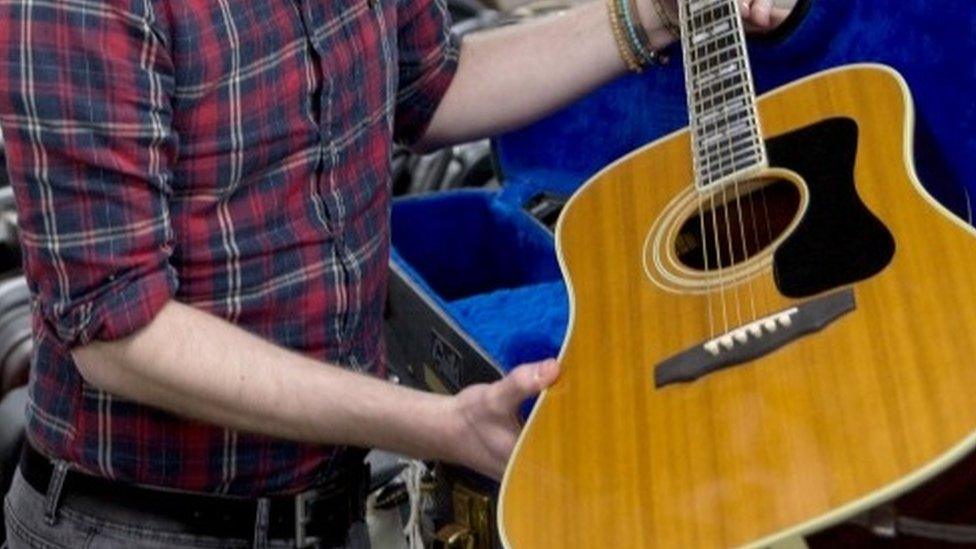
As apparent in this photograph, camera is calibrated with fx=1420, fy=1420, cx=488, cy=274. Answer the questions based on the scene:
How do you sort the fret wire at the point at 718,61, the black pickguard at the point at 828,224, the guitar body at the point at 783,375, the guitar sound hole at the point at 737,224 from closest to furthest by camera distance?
the guitar body at the point at 783,375
the black pickguard at the point at 828,224
the guitar sound hole at the point at 737,224
the fret wire at the point at 718,61

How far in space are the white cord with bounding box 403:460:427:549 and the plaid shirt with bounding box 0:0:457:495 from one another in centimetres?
19

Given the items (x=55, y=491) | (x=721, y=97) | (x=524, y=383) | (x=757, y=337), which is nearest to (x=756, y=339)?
(x=757, y=337)

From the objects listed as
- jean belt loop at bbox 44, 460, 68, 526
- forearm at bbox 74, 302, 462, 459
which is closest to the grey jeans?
jean belt loop at bbox 44, 460, 68, 526

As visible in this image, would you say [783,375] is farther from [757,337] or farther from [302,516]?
[302,516]

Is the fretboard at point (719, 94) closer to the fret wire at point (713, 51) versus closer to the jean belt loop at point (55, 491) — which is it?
the fret wire at point (713, 51)

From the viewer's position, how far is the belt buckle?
977mm

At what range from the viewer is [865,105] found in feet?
2.87

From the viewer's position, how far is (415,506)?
46.6 inches

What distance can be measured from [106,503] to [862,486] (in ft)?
1.77

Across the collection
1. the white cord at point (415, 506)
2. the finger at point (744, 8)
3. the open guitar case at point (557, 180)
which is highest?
the finger at point (744, 8)

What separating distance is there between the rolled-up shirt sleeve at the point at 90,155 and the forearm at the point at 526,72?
33cm

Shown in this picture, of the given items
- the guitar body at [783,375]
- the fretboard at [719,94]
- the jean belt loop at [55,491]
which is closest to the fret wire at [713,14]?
the fretboard at [719,94]

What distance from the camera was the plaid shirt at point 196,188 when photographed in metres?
0.79

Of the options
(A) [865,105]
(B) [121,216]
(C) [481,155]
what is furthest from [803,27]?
(C) [481,155]
